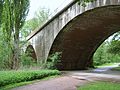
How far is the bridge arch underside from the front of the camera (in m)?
16.3

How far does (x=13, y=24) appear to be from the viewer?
20.4 meters

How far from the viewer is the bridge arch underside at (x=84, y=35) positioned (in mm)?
16334

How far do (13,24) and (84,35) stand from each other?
5836 mm

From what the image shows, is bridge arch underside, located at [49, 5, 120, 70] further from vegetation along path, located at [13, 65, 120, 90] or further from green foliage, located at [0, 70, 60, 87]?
green foliage, located at [0, 70, 60, 87]

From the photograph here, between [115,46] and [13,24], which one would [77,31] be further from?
[115,46]

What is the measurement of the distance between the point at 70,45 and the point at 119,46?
18.9 ft

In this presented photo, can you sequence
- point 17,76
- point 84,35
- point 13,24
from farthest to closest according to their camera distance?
point 84,35, point 13,24, point 17,76

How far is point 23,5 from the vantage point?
67.4 feet

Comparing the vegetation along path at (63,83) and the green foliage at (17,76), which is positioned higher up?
the green foliage at (17,76)

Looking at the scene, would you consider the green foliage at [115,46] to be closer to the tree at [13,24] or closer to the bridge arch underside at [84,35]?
the bridge arch underside at [84,35]

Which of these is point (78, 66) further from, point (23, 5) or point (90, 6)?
point (90, 6)

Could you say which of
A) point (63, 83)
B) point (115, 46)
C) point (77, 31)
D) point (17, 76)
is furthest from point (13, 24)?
point (115, 46)

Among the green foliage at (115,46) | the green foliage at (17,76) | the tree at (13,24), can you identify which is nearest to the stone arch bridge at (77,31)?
the green foliage at (115,46)

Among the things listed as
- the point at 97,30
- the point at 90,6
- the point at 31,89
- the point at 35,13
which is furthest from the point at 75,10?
the point at 35,13
